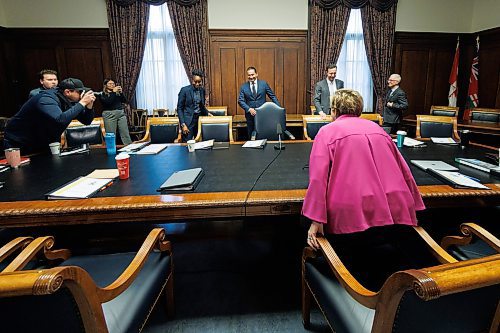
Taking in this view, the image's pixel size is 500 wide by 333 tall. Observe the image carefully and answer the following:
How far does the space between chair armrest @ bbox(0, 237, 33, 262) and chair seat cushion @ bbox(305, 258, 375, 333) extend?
Answer: 3.93 ft

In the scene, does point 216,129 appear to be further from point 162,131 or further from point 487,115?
point 487,115

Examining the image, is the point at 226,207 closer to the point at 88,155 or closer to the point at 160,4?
the point at 88,155

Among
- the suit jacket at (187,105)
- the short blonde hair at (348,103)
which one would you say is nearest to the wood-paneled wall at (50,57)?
the suit jacket at (187,105)

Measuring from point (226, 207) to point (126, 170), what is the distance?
28.1 inches

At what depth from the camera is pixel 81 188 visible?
157 centimetres

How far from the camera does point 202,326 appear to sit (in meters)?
1.58

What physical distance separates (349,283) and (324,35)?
549 centimetres

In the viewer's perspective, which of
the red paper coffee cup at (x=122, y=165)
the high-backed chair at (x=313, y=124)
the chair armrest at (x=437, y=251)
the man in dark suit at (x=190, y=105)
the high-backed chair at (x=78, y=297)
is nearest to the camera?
the high-backed chair at (x=78, y=297)

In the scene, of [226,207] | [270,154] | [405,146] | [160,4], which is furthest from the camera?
[160,4]

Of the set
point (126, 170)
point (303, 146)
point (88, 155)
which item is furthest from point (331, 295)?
point (88, 155)

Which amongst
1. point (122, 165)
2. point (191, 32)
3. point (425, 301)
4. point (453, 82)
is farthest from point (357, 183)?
point (453, 82)

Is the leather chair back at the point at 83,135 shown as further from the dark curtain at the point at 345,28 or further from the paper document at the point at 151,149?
the dark curtain at the point at 345,28

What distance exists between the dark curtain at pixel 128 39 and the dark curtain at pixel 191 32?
1.77 ft

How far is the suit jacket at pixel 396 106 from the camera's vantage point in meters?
4.36
